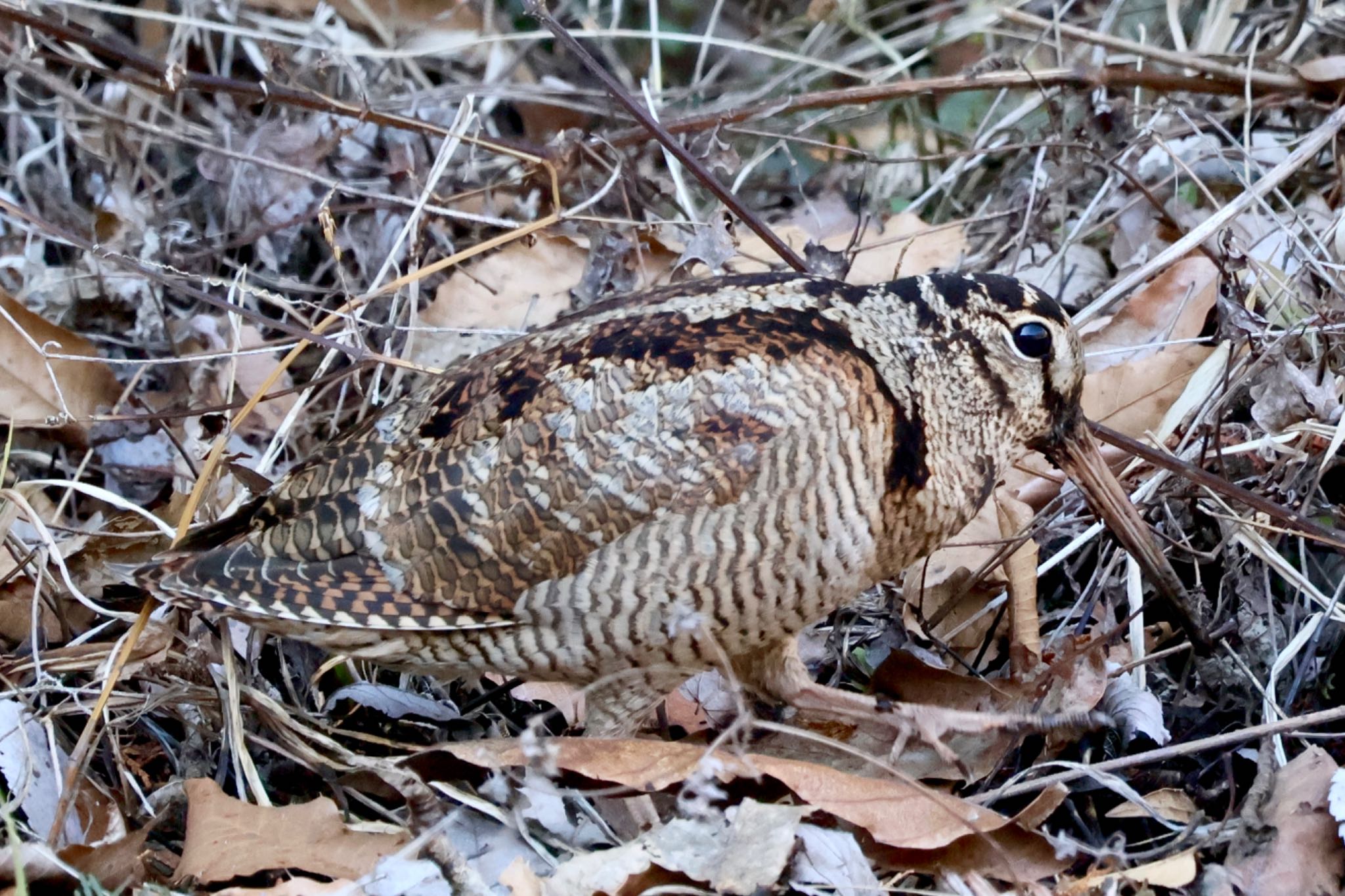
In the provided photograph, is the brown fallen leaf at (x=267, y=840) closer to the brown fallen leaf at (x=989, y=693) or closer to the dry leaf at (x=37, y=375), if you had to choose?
the brown fallen leaf at (x=989, y=693)

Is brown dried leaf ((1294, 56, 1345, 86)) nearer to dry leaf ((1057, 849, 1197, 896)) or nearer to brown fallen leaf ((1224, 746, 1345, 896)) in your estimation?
brown fallen leaf ((1224, 746, 1345, 896))

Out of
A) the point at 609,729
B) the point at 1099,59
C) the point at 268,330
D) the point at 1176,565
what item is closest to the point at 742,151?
the point at 1099,59

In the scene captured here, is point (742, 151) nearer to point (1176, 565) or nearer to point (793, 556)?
point (1176, 565)

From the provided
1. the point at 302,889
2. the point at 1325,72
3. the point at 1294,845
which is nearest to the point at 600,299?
the point at 302,889

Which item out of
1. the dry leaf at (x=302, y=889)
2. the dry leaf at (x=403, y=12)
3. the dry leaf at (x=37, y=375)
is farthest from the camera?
the dry leaf at (x=403, y=12)

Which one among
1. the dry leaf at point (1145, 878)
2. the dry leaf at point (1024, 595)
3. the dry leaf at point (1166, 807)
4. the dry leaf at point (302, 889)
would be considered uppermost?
the dry leaf at point (1024, 595)

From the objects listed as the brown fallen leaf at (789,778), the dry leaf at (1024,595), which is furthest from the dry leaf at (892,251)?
the brown fallen leaf at (789,778)

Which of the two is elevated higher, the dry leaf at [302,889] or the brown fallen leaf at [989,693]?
the brown fallen leaf at [989,693]

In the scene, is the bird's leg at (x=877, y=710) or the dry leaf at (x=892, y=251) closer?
the bird's leg at (x=877, y=710)
